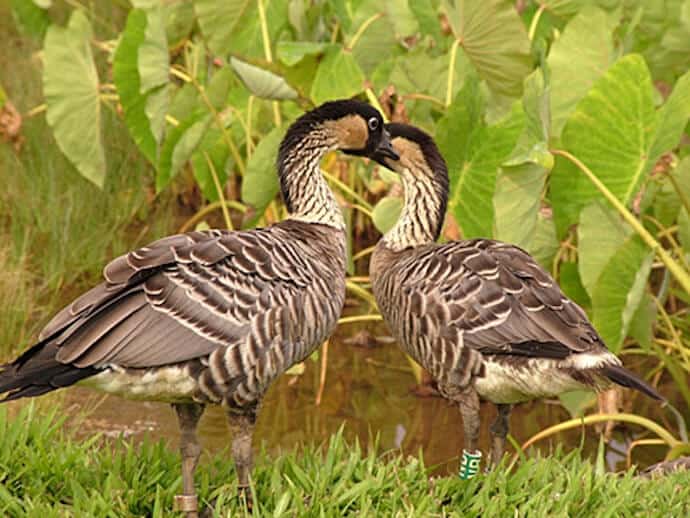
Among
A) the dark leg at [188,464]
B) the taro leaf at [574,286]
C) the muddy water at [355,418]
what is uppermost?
the dark leg at [188,464]

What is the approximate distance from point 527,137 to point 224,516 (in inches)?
91.6

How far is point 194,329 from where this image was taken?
14.5ft

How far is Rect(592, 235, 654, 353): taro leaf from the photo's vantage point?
553 cm

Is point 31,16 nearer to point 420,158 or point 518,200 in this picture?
point 420,158

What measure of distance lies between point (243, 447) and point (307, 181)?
48.0 inches

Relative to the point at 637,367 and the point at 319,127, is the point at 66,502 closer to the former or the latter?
the point at 319,127

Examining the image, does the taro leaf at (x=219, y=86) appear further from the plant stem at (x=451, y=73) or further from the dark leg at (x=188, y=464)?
the dark leg at (x=188, y=464)

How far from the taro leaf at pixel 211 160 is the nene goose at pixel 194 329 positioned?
2.88 m

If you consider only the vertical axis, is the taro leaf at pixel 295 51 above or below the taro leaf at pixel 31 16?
above

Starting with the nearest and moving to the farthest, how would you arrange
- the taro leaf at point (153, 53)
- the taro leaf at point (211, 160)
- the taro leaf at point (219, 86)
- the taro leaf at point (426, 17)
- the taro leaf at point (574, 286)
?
the taro leaf at point (574, 286) → the taro leaf at point (153, 53) → the taro leaf at point (219, 86) → the taro leaf at point (426, 17) → the taro leaf at point (211, 160)

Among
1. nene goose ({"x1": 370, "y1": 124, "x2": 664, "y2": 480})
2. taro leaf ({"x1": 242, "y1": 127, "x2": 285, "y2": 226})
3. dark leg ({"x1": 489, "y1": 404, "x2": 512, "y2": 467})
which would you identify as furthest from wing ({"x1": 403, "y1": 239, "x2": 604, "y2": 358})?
taro leaf ({"x1": 242, "y1": 127, "x2": 285, "y2": 226})

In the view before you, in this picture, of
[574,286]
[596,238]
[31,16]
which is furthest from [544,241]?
[31,16]

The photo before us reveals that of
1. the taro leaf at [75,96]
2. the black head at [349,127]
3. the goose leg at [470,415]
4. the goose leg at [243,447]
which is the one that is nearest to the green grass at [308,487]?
the goose leg at [243,447]

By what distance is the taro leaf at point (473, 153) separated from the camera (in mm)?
5973
